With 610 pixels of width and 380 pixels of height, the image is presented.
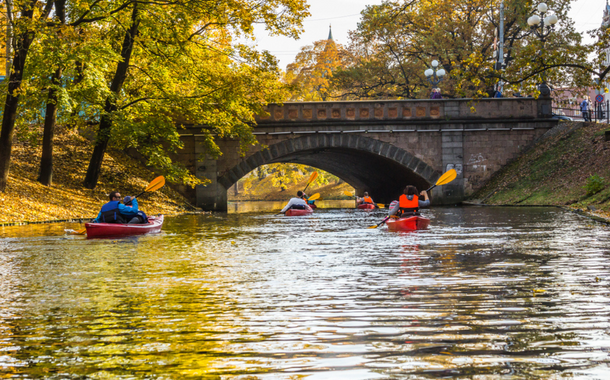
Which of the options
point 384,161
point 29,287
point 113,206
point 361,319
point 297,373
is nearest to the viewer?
point 297,373

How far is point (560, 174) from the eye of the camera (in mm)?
28719

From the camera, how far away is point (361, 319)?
18.8 feet

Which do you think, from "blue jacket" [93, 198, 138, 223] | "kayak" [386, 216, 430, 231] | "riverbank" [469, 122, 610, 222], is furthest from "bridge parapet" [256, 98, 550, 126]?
"blue jacket" [93, 198, 138, 223]

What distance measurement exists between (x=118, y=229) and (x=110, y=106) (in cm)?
1091

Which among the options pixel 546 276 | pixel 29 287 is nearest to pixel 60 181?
pixel 29 287

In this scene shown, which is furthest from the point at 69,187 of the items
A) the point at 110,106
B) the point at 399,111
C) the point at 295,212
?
the point at 399,111

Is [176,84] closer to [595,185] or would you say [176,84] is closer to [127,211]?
[127,211]

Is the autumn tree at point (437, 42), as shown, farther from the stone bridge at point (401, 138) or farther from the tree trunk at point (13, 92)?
the tree trunk at point (13, 92)

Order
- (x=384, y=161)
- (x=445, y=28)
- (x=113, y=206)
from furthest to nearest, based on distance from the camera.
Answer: (x=445, y=28) → (x=384, y=161) → (x=113, y=206)

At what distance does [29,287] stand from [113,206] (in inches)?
291

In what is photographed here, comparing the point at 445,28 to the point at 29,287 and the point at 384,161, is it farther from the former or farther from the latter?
the point at 29,287

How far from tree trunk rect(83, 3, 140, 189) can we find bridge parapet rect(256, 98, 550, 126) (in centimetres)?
723

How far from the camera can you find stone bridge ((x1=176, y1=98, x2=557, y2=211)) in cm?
3094

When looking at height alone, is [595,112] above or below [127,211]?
above
